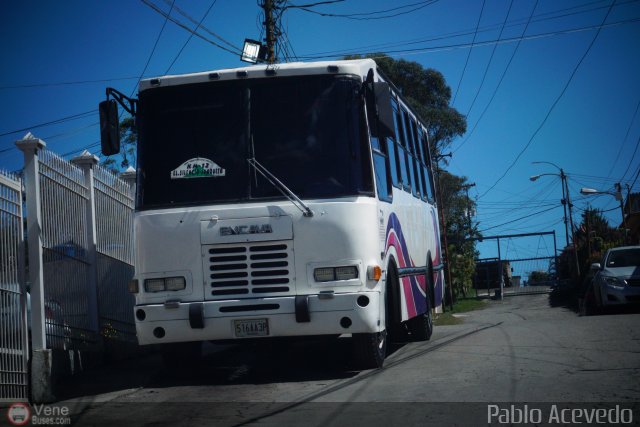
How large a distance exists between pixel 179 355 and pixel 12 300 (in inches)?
90.6

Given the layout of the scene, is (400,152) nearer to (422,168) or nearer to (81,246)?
(422,168)

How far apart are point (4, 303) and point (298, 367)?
12.7ft

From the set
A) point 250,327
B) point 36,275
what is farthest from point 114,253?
point 250,327

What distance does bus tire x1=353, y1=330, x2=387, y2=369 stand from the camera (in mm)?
9773

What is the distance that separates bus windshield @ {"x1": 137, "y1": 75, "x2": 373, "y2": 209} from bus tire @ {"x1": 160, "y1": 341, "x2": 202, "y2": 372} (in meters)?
1.85

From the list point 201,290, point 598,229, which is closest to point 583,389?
point 201,290

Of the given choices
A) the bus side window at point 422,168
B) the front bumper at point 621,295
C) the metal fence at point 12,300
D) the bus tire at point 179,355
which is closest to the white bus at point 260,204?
the bus tire at point 179,355

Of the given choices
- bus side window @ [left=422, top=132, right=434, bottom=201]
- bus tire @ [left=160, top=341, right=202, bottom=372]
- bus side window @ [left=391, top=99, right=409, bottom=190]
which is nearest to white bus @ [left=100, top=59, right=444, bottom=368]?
bus tire @ [left=160, top=341, right=202, bottom=372]

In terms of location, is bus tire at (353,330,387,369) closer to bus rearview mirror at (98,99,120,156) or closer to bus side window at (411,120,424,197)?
bus rearview mirror at (98,99,120,156)

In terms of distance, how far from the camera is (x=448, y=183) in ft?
161

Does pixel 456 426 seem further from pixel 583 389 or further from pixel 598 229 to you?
pixel 598 229

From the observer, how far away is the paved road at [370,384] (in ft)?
24.1

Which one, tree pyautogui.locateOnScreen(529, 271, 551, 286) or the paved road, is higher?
tree pyautogui.locateOnScreen(529, 271, 551, 286)

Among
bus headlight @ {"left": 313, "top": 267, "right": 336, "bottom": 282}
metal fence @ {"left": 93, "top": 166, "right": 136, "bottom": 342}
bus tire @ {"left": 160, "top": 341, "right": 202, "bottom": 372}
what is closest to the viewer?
bus headlight @ {"left": 313, "top": 267, "right": 336, "bottom": 282}
